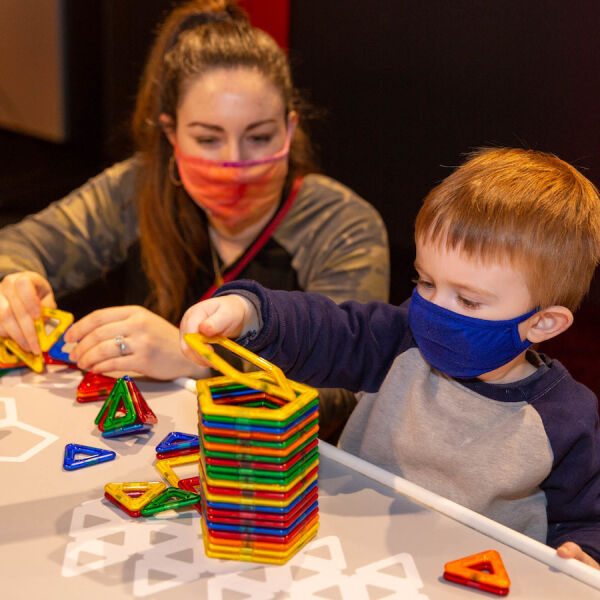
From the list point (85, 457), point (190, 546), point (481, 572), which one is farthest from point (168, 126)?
point (481, 572)

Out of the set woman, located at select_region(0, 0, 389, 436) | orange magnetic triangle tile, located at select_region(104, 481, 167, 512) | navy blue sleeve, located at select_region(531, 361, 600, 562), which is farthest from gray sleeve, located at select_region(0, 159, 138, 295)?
navy blue sleeve, located at select_region(531, 361, 600, 562)

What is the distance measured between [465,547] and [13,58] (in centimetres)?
336

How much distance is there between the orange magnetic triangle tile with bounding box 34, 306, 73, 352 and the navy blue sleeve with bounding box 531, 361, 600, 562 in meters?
0.68

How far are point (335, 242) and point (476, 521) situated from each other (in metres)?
0.79

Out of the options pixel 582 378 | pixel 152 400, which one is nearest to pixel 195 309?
pixel 152 400

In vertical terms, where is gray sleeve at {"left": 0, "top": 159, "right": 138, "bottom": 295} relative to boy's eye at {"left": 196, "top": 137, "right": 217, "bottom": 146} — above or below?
below

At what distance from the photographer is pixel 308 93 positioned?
71.8 inches

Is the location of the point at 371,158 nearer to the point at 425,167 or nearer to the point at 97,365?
the point at 425,167

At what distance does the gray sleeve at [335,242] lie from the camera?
1.49 metres

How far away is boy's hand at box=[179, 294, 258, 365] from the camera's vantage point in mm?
841

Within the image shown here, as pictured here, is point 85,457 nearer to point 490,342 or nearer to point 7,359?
point 7,359

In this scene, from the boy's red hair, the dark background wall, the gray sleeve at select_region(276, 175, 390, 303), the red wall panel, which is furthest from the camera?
the red wall panel

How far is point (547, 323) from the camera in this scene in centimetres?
98

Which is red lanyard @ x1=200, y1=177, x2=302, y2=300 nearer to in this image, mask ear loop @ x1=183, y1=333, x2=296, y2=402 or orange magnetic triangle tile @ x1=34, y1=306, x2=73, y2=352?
orange magnetic triangle tile @ x1=34, y1=306, x2=73, y2=352
